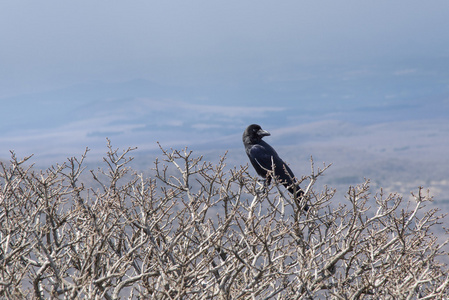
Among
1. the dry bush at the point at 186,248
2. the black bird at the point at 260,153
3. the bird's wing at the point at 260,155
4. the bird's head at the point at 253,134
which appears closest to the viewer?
the dry bush at the point at 186,248

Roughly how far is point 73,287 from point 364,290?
5504mm

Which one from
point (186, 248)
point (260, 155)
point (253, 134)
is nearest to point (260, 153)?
point (260, 155)

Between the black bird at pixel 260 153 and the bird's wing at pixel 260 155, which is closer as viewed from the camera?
the black bird at pixel 260 153

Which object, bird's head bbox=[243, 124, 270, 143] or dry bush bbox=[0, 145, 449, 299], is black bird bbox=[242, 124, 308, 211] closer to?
bird's head bbox=[243, 124, 270, 143]

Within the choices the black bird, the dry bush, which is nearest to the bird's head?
the black bird

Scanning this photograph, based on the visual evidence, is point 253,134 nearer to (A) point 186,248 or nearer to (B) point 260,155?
(B) point 260,155

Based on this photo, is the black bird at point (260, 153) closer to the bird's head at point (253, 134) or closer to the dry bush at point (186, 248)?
the bird's head at point (253, 134)

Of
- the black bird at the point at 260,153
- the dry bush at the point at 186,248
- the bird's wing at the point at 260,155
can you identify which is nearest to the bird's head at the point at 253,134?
the black bird at the point at 260,153

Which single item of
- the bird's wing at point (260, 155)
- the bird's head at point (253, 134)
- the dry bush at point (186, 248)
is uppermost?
the bird's head at point (253, 134)

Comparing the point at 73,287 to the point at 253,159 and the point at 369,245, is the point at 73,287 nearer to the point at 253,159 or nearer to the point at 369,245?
the point at 369,245

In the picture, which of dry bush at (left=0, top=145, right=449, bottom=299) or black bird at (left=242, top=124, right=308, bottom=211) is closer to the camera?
dry bush at (left=0, top=145, right=449, bottom=299)

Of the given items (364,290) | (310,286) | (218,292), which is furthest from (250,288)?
(364,290)

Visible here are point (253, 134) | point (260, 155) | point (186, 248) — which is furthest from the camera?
point (253, 134)

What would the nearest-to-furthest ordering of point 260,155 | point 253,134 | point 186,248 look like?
1. point 186,248
2. point 260,155
3. point 253,134
